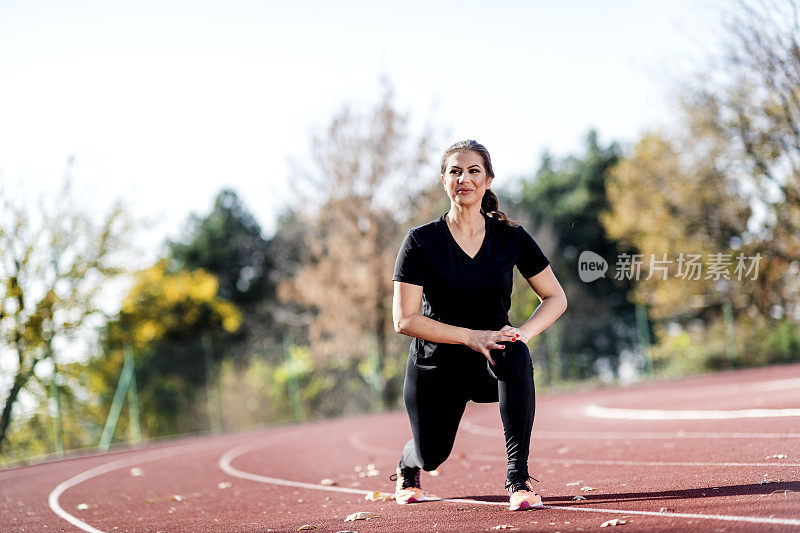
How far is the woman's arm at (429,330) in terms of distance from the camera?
4.41 m

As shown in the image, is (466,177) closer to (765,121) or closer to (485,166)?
(485,166)

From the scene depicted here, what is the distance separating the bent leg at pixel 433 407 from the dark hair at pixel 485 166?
36.2 inches

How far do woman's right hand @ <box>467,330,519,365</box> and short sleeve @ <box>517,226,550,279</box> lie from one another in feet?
1.81

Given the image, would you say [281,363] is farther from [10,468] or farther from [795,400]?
[795,400]

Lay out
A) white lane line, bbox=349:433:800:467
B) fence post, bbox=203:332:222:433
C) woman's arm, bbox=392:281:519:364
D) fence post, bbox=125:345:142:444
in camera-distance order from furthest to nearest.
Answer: fence post, bbox=203:332:222:433, fence post, bbox=125:345:142:444, white lane line, bbox=349:433:800:467, woman's arm, bbox=392:281:519:364

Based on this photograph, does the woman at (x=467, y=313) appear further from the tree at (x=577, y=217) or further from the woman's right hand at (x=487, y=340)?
the tree at (x=577, y=217)

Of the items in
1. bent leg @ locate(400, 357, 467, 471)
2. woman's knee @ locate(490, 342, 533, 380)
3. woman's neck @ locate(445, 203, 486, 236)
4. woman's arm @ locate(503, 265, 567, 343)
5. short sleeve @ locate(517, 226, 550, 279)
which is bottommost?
bent leg @ locate(400, 357, 467, 471)

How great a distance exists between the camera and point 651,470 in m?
6.12

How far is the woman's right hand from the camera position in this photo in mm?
4375

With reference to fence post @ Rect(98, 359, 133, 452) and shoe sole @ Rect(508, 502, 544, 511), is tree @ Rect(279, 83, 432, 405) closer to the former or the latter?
fence post @ Rect(98, 359, 133, 452)

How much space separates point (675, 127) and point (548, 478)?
68.7 feet

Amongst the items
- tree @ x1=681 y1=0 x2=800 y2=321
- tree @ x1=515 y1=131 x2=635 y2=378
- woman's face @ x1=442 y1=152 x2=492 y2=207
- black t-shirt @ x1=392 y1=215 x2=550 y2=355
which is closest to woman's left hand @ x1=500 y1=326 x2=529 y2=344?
black t-shirt @ x1=392 y1=215 x2=550 y2=355

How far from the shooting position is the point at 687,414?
459 inches

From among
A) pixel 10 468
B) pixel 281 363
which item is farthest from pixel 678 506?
pixel 281 363
